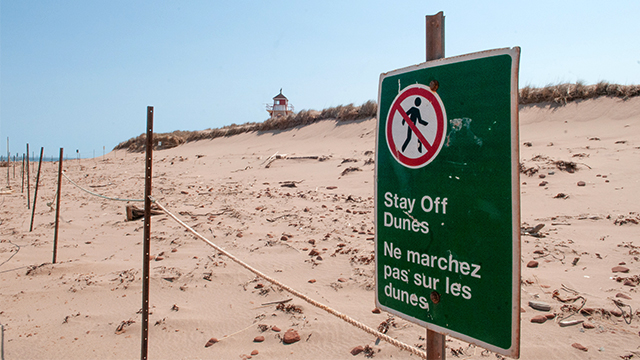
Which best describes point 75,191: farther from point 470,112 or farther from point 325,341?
point 470,112

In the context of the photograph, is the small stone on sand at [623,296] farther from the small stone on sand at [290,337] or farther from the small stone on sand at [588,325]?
the small stone on sand at [290,337]

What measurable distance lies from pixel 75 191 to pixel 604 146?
14.4 m

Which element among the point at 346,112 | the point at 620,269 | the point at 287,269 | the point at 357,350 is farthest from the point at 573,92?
the point at 357,350

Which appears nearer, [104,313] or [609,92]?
[104,313]

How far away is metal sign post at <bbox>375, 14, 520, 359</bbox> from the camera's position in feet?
4.30

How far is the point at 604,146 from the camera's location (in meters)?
9.05

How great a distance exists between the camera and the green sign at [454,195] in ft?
4.29

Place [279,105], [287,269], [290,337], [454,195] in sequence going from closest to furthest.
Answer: [454,195]
[290,337]
[287,269]
[279,105]

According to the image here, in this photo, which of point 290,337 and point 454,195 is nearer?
point 454,195

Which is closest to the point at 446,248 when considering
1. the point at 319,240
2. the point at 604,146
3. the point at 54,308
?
the point at 319,240

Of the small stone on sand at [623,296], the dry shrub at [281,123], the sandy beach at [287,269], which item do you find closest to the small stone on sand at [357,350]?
the sandy beach at [287,269]

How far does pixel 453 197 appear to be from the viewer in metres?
1.42

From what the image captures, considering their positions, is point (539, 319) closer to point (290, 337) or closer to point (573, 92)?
point (290, 337)

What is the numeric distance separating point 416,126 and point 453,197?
1.00 ft
